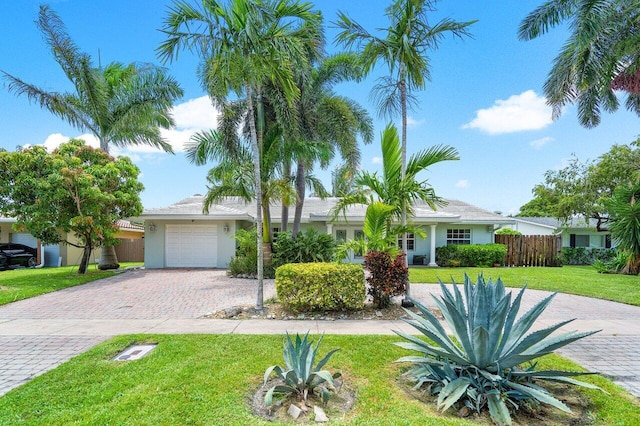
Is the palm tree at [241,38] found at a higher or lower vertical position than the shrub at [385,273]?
higher

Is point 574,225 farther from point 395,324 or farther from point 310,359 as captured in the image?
point 310,359

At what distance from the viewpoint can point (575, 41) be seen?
452 inches

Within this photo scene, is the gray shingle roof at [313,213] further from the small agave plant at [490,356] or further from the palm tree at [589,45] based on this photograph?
the small agave plant at [490,356]

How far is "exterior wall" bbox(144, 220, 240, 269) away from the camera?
674 inches

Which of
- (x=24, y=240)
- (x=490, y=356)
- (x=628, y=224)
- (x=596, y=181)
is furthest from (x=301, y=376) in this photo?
(x=596, y=181)

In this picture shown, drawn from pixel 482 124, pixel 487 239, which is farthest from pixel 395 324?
pixel 487 239

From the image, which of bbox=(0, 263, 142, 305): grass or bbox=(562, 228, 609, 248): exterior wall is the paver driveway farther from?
bbox=(562, 228, 609, 248): exterior wall

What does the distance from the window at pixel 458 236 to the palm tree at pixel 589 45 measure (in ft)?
26.5

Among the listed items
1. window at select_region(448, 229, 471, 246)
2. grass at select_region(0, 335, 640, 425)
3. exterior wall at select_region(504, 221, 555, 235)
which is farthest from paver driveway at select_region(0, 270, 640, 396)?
exterior wall at select_region(504, 221, 555, 235)

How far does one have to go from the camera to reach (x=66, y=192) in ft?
39.1

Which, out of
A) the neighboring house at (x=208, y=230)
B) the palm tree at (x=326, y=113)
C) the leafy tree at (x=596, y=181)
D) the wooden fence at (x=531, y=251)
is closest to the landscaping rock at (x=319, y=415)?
the palm tree at (x=326, y=113)

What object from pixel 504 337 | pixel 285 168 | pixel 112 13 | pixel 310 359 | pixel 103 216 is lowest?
pixel 310 359

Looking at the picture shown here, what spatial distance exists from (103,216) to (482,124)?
58.2 feet

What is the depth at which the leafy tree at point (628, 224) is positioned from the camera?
13594 mm
